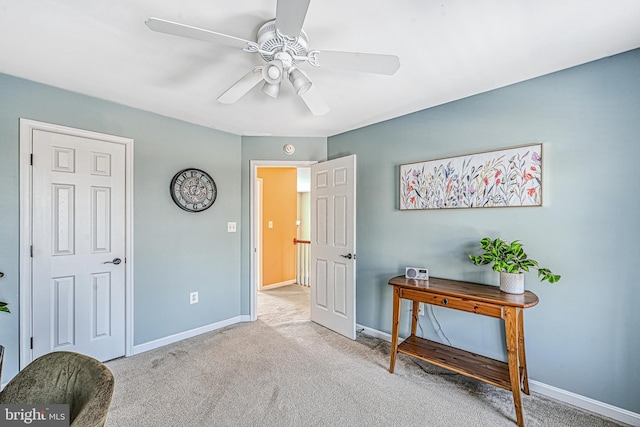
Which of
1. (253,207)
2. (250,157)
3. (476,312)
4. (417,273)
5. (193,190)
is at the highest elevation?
(250,157)

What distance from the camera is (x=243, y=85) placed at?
179cm

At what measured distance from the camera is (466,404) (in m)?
2.01

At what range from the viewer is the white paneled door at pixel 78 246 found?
2.28 m

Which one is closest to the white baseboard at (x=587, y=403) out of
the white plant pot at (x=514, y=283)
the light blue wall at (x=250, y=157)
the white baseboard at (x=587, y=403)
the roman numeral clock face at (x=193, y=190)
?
the white baseboard at (x=587, y=403)

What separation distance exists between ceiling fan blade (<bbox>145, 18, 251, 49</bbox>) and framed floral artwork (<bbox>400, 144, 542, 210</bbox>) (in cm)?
190

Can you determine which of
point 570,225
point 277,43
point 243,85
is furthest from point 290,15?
point 570,225

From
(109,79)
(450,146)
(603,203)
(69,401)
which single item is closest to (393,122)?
(450,146)

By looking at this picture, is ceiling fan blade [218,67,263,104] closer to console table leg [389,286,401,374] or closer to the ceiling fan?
the ceiling fan

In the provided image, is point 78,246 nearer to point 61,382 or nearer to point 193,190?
point 193,190

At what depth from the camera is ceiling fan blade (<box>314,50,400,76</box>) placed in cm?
147

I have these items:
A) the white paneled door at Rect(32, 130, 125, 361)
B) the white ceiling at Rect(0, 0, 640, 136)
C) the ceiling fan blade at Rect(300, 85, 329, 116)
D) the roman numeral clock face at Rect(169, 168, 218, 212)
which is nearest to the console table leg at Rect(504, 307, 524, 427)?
the white ceiling at Rect(0, 0, 640, 136)

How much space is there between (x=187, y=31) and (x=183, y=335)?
112 inches

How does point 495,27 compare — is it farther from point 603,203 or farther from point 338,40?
point 603,203

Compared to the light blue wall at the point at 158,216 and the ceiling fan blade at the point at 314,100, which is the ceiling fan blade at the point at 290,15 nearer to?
the ceiling fan blade at the point at 314,100
